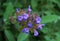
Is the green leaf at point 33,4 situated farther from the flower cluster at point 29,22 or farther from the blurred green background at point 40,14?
the flower cluster at point 29,22

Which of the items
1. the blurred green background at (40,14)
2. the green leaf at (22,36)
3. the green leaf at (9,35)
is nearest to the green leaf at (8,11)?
the blurred green background at (40,14)

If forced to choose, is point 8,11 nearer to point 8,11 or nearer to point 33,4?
point 8,11

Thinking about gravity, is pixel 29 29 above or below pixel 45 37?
above

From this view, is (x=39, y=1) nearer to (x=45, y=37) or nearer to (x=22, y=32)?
(x=45, y=37)

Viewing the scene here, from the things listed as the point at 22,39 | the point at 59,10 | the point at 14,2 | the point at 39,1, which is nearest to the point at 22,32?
the point at 22,39

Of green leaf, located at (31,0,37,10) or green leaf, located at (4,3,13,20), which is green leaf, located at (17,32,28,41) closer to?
green leaf, located at (4,3,13,20)

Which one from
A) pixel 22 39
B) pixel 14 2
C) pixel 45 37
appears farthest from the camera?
pixel 14 2

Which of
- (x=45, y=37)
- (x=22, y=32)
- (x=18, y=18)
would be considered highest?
(x=18, y=18)

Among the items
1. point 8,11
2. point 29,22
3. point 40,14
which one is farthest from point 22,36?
point 40,14
